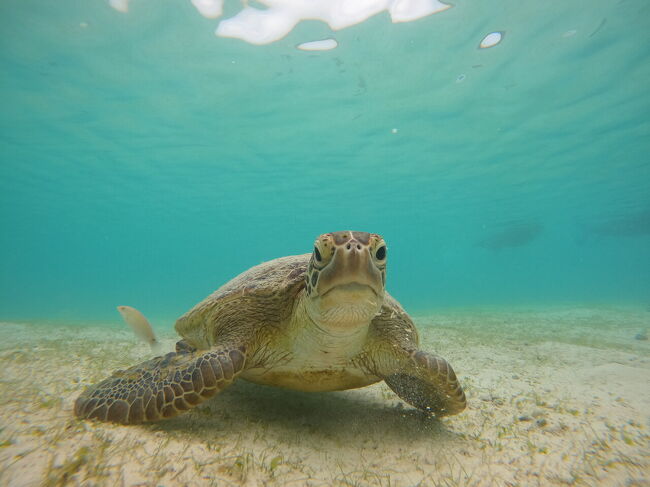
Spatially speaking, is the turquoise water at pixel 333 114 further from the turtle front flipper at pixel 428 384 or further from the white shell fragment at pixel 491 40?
the turtle front flipper at pixel 428 384

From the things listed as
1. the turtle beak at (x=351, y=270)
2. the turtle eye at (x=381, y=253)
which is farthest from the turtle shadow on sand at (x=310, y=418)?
the turtle eye at (x=381, y=253)

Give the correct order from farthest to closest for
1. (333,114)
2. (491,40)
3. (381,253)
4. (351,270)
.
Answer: (333,114)
(491,40)
(381,253)
(351,270)

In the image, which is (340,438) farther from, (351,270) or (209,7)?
(209,7)

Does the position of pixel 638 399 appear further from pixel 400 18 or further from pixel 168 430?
pixel 400 18

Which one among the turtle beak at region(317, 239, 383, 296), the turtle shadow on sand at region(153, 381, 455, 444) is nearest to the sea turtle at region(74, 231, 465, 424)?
the turtle beak at region(317, 239, 383, 296)

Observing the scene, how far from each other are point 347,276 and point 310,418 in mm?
1651

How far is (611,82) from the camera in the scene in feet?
43.8

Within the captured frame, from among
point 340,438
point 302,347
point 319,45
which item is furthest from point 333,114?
point 340,438

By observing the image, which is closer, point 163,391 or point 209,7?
point 163,391

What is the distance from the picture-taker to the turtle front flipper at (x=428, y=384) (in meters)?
2.34

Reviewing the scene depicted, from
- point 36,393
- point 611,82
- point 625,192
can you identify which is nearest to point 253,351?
point 36,393

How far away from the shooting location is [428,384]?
100 inches

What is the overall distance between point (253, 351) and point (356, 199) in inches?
1320

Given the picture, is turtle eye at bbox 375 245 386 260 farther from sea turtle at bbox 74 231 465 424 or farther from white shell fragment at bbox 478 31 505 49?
white shell fragment at bbox 478 31 505 49
